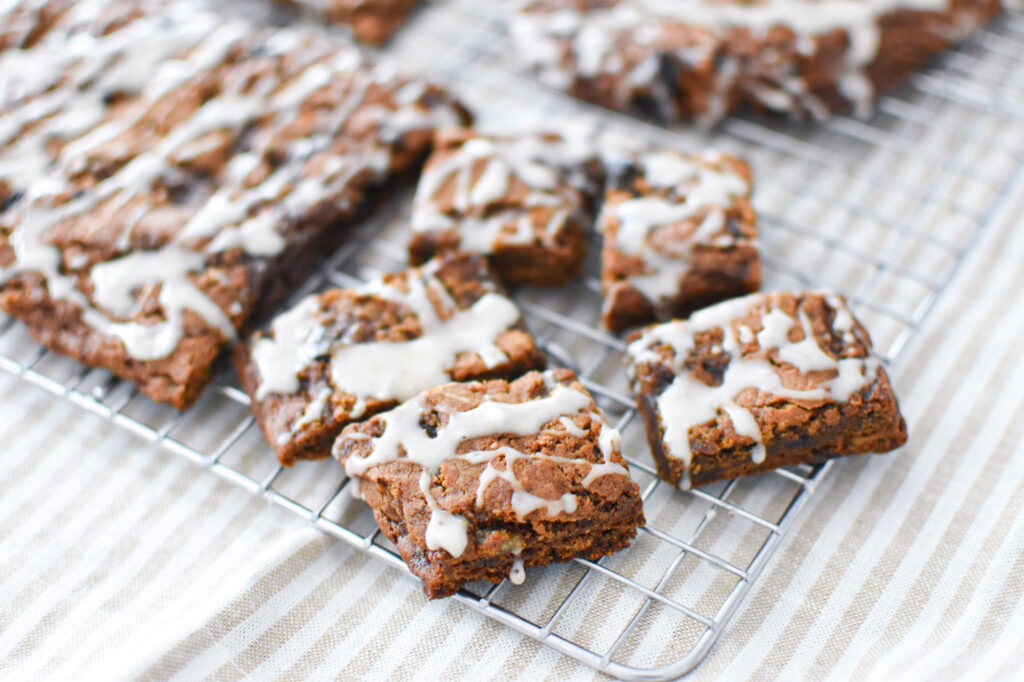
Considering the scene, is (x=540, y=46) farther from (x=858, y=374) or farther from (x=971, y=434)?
(x=971, y=434)

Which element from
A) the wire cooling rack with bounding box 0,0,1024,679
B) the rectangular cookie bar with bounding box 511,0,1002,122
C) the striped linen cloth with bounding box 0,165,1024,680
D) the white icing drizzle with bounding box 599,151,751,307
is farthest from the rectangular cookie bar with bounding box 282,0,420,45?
the striped linen cloth with bounding box 0,165,1024,680

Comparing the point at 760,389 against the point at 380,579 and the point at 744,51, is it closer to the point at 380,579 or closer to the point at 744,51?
the point at 380,579

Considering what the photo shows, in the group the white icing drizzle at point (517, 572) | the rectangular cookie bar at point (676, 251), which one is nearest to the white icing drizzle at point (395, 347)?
the rectangular cookie bar at point (676, 251)

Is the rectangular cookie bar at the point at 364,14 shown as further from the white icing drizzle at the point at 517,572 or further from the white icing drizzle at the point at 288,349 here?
the white icing drizzle at the point at 517,572

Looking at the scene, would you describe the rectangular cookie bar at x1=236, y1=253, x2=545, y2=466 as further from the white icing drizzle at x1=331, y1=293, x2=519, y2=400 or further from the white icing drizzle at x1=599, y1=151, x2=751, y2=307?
the white icing drizzle at x1=599, y1=151, x2=751, y2=307

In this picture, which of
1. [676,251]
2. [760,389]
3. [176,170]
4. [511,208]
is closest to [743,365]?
[760,389]

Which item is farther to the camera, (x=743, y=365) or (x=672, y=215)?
(x=672, y=215)
